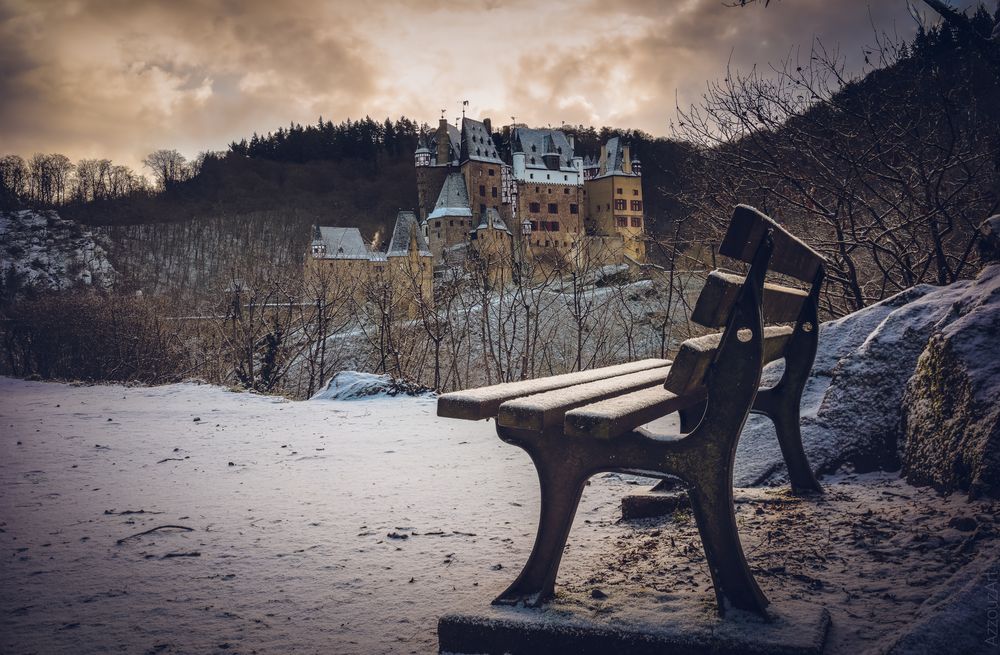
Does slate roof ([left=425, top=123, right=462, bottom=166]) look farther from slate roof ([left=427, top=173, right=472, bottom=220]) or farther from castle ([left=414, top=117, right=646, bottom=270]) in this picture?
slate roof ([left=427, top=173, right=472, bottom=220])

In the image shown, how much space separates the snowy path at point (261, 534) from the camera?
8.07 ft

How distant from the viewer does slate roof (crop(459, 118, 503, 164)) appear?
2685 inches

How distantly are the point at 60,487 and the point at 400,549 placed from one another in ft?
9.66

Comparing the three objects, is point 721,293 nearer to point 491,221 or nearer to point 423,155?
point 491,221

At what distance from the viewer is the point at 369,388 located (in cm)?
905

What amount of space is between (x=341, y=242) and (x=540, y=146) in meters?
24.9

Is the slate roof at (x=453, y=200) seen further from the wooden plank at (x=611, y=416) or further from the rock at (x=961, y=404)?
the wooden plank at (x=611, y=416)

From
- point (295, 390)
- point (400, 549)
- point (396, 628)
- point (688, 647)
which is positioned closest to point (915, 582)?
point (688, 647)

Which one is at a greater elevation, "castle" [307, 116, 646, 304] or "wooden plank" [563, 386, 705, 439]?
"castle" [307, 116, 646, 304]

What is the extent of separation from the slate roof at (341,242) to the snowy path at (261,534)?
187 feet

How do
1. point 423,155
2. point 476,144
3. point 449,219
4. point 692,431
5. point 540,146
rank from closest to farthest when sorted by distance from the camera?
point 692,431 → point 449,219 → point 476,144 → point 540,146 → point 423,155

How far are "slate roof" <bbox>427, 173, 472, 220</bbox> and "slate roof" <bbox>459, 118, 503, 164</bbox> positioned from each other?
2.95 m

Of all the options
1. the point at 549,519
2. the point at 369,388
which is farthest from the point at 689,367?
the point at 369,388

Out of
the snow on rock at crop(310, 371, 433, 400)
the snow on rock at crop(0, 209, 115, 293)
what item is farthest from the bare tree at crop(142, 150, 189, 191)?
the snow on rock at crop(310, 371, 433, 400)
